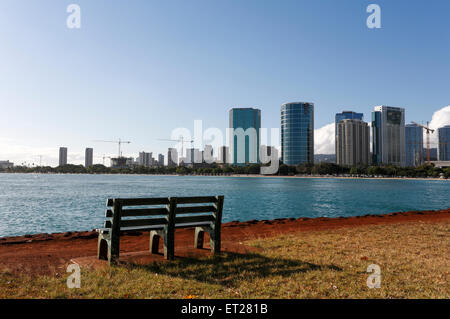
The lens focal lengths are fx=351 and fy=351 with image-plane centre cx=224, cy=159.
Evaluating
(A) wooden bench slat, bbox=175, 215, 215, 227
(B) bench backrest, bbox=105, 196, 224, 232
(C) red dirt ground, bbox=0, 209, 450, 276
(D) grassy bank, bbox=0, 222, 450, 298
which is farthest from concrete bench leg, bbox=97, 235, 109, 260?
(A) wooden bench slat, bbox=175, 215, 215, 227

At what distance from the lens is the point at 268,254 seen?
853 cm

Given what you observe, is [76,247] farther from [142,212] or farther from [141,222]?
[142,212]

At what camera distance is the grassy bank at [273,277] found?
18.3 feet

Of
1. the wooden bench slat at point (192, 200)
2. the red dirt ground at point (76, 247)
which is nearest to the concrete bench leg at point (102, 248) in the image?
the red dirt ground at point (76, 247)

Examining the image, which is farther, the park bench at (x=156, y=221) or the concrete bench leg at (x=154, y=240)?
the concrete bench leg at (x=154, y=240)

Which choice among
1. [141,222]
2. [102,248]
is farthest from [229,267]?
[102,248]

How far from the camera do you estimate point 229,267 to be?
7.23 m

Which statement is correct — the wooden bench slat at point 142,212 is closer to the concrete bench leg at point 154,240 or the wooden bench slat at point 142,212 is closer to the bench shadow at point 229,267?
the concrete bench leg at point 154,240

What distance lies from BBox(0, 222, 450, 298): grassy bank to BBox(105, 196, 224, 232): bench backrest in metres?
0.87

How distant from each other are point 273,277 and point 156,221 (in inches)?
114
